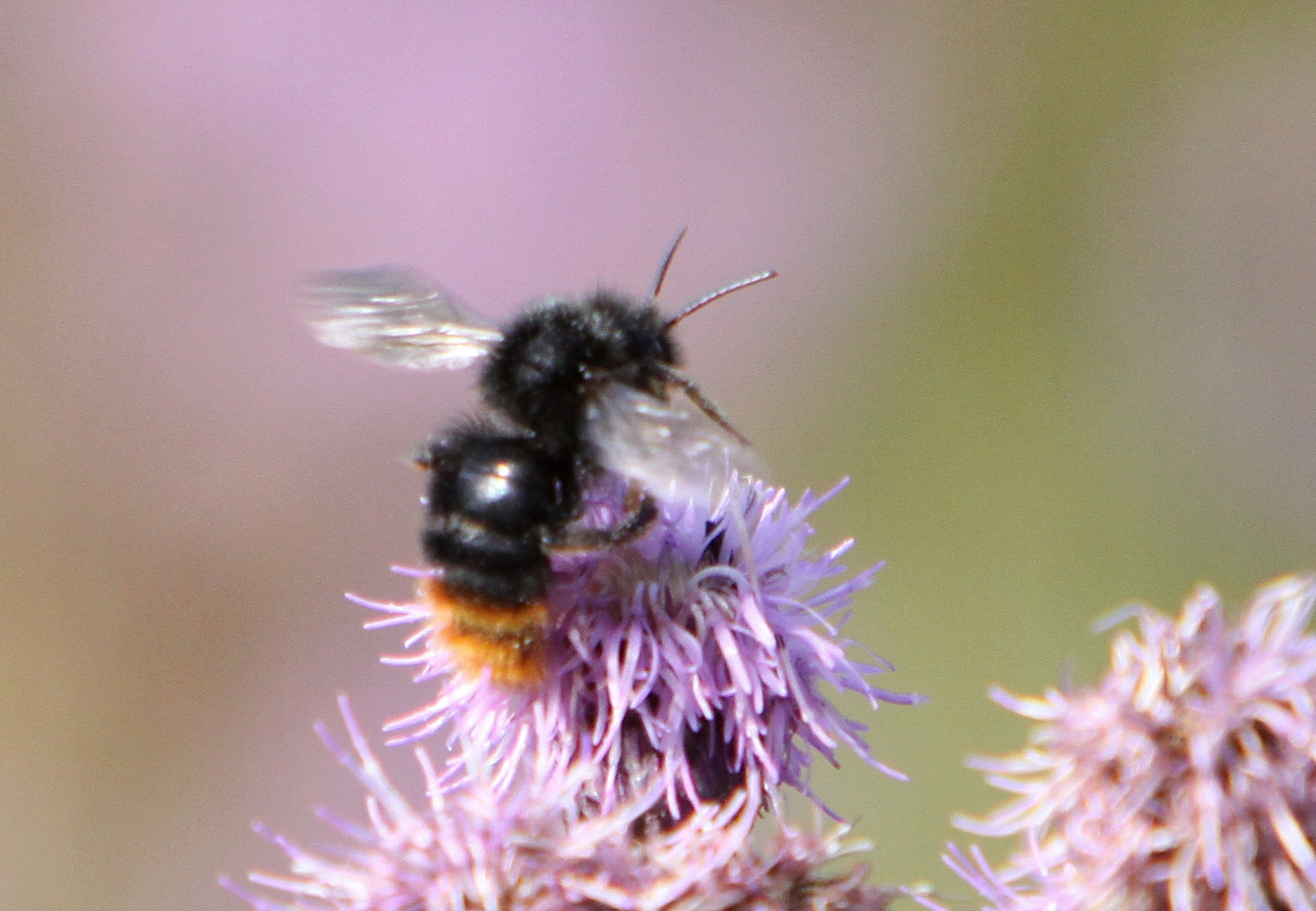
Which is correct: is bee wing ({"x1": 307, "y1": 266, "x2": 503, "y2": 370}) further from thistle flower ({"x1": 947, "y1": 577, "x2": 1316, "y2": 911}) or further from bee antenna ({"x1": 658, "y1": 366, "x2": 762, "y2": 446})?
thistle flower ({"x1": 947, "y1": 577, "x2": 1316, "y2": 911})

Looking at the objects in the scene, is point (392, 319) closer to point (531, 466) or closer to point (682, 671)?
point (531, 466)

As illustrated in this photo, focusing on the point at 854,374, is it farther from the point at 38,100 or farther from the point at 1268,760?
the point at 1268,760

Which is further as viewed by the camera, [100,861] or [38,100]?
[38,100]

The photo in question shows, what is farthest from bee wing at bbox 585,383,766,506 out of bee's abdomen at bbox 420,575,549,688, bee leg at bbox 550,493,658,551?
bee's abdomen at bbox 420,575,549,688

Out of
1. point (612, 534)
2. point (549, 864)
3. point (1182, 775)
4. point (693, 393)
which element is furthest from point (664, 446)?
point (1182, 775)

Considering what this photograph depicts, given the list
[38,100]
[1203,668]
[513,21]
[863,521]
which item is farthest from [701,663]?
[38,100]
